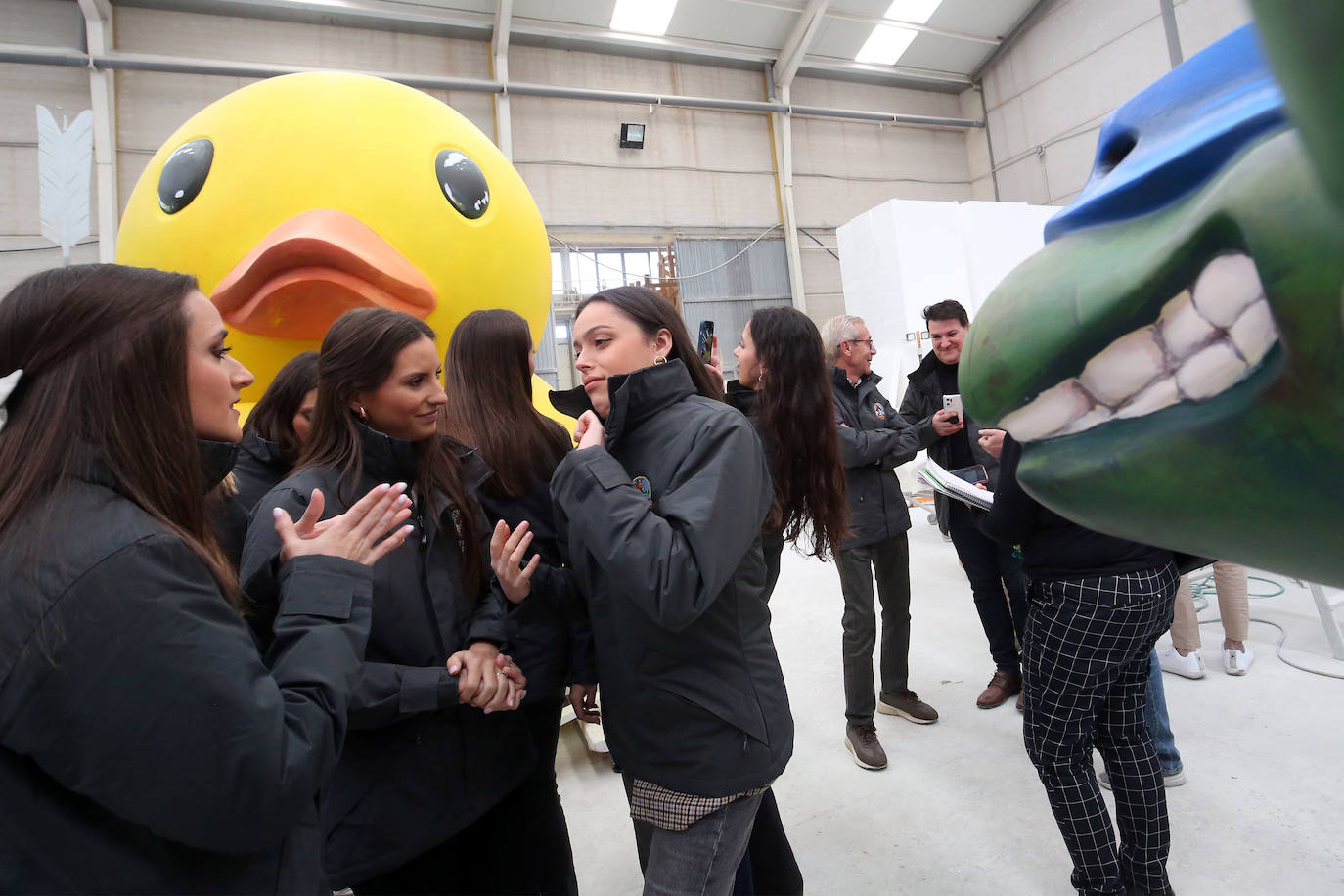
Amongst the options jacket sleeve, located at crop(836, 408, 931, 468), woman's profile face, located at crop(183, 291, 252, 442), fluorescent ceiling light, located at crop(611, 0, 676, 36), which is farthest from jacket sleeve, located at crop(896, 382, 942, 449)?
fluorescent ceiling light, located at crop(611, 0, 676, 36)

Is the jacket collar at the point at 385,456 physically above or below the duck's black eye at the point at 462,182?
below

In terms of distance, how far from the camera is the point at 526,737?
119 cm

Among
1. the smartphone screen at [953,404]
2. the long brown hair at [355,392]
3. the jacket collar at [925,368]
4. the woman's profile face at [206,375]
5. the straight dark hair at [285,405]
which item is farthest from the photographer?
the jacket collar at [925,368]

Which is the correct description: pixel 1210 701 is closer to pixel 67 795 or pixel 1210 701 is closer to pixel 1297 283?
pixel 1297 283

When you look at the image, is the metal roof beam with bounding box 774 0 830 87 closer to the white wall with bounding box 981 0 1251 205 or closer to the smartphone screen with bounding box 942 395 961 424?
the white wall with bounding box 981 0 1251 205

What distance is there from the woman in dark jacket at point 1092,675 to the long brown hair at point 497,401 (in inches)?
34.7

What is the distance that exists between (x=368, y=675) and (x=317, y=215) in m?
1.37

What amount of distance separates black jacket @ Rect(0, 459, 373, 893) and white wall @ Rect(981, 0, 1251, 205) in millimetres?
9306

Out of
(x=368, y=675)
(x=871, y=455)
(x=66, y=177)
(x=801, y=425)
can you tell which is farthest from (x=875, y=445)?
(x=66, y=177)

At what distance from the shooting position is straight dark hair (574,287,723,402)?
1.17 m

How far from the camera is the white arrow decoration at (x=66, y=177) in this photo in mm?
2121

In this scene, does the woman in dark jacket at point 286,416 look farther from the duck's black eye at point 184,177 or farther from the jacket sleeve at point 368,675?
the duck's black eye at point 184,177

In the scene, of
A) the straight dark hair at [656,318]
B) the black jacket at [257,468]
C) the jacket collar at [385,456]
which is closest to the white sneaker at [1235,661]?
the straight dark hair at [656,318]

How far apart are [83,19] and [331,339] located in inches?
340
